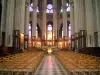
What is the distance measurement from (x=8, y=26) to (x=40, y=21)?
83.3 feet

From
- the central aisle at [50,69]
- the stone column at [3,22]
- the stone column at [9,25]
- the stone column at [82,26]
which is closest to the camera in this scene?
the central aisle at [50,69]

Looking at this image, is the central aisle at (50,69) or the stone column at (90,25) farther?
the stone column at (90,25)

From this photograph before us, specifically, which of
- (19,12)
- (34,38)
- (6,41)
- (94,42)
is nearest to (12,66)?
(6,41)

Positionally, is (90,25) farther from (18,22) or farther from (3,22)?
(3,22)

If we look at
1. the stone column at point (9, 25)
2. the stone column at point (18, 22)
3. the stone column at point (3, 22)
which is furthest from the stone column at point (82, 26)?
the stone column at point (3, 22)

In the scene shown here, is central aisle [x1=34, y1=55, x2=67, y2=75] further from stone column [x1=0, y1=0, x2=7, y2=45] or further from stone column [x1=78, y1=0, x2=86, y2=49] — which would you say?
stone column [x1=78, y1=0, x2=86, y2=49]

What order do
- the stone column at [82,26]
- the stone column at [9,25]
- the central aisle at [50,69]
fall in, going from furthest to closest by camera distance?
the stone column at [82,26], the stone column at [9,25], the central aisle at [50,69]

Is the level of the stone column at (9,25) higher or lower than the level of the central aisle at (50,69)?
higher

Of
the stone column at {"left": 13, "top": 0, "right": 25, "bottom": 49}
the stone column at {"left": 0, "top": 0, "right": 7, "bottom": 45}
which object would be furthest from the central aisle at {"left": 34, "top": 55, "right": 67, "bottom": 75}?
the stone column at {"left": 13, "top": 0, "right": 25, "bottom": 49}

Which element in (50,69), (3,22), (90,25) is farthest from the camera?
(3,22)

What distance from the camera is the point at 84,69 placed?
279 inches

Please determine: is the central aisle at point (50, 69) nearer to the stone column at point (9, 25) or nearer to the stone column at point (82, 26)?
the stone column at point (9, 25)

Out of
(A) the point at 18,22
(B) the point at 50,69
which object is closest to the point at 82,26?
(A) the point at 18,22

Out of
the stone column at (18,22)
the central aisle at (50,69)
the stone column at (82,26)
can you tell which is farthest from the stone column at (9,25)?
the stone column at (82,26)
